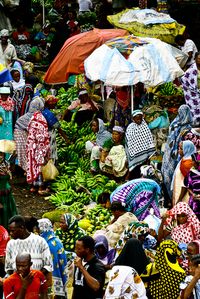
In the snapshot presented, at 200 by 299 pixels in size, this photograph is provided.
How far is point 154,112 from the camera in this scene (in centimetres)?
1633

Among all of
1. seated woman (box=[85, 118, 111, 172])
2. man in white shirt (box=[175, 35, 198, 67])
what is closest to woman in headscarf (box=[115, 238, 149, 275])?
seated woman (box=[85, 118, 111, 172])

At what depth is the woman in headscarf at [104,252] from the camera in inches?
444

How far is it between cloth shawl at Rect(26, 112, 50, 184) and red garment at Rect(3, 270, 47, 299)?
5.96 metres

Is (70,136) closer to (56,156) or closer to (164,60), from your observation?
(56,156)

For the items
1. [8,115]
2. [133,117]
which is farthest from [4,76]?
[133,117]

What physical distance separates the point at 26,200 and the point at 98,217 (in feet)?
6.78

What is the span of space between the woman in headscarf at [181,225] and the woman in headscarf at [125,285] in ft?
8.28

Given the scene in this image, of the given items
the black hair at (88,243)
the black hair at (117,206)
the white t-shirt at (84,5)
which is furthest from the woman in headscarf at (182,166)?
the white t-shirt at (84,5)

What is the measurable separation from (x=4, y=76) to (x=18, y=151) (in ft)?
4.29

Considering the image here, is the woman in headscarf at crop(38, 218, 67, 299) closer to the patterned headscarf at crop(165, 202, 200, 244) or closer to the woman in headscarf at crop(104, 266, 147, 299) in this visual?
the patterned headscarf at crop(165, 202, 200, 244)

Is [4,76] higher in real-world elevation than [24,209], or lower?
higher

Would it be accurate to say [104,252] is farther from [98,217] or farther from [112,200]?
[98,217]

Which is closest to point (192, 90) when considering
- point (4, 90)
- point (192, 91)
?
point (192, 91)

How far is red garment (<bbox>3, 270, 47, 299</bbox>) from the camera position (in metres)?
10.1
